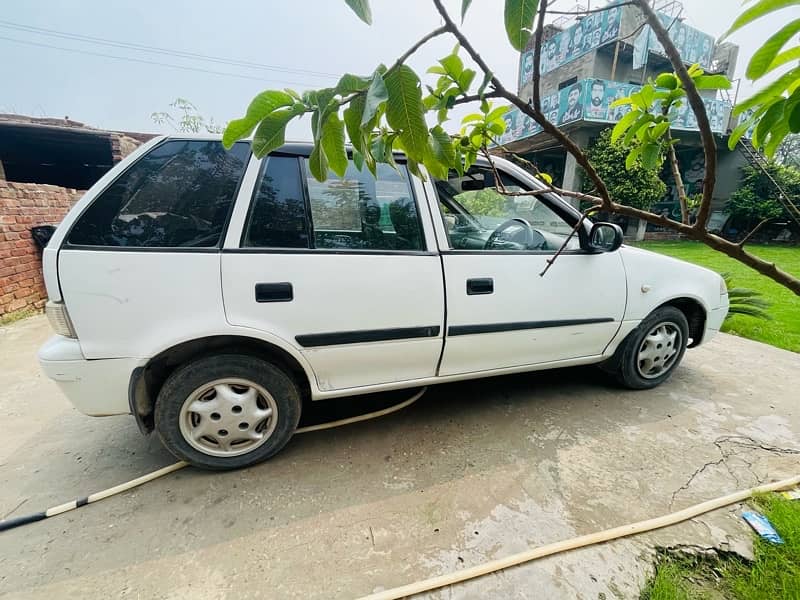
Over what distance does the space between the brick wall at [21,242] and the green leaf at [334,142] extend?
17.7ft

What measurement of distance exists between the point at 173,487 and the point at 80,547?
1.23ft

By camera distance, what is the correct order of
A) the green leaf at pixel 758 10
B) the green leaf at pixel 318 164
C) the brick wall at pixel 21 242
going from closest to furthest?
the green leaf at pixel 758 10 → the green leaf at pixel 318 164 → the brick wall at pixel 21 242

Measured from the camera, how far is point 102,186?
163 centimetres

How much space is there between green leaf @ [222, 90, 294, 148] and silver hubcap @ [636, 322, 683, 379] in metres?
2.76

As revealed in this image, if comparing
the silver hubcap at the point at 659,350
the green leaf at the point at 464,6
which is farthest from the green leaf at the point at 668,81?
the silver hubcap at the point at 659,350

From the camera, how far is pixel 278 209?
1810mm

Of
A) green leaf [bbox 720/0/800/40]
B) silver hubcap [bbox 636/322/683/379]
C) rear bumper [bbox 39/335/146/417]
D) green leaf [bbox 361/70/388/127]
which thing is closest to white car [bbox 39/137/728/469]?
rear bumper [bbox 39/335/146/417]

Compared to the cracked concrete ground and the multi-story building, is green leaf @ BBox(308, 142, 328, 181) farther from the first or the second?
the multi-story building

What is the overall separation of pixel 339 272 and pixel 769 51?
154 centimetres

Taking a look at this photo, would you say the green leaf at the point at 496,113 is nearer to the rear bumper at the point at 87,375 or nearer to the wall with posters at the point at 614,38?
the rear bumper at the point at 87,375

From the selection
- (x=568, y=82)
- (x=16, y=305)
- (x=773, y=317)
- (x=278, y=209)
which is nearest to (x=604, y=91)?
(x=568, y=82)

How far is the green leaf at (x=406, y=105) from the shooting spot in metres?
0.69

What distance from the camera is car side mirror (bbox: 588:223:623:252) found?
2.16 metres

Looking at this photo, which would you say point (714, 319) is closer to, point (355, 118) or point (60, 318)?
point (355, 118)
